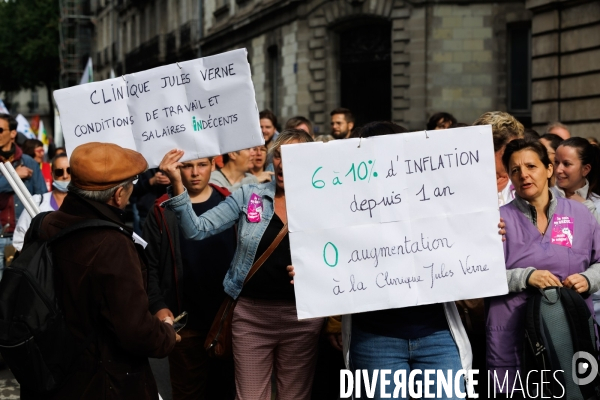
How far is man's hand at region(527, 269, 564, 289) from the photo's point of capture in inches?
156

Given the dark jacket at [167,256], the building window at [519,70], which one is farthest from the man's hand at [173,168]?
the building window at [519,70]

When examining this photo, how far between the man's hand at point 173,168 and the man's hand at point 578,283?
5.81ft

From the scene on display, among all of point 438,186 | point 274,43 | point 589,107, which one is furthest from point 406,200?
point 274,43

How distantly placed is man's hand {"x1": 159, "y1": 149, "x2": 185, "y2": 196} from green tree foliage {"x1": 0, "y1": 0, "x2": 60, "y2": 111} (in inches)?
2156

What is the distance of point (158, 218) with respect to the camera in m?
5.14

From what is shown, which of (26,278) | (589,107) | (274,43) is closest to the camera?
(26,278)

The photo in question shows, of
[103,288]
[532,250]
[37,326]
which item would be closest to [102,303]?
[103,288]

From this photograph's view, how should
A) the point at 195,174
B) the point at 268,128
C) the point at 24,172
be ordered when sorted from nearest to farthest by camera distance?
the point at 195,174 < the point at 24,172 < the point at 268,128

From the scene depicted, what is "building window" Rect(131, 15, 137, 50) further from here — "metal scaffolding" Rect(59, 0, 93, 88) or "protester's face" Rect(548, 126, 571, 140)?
"protester's face" Rect(548, 126, 571, 140)

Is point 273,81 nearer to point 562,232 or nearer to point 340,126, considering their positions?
point 340,126

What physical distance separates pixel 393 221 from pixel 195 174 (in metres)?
1.78

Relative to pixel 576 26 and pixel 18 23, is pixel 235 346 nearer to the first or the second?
pixel 576 26

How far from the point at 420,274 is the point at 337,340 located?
111 cm

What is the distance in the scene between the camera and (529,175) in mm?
4156
